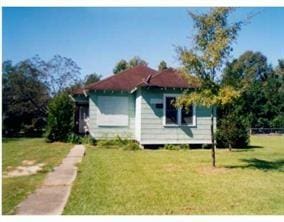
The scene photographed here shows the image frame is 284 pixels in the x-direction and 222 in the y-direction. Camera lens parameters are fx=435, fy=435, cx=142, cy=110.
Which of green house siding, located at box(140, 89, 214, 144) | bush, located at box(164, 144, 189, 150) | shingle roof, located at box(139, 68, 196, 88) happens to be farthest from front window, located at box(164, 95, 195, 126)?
bush, located at box(164, 144, 189, 150)

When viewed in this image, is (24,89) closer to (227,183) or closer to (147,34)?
(147,34)

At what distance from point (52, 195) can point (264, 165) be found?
7347 millimetres

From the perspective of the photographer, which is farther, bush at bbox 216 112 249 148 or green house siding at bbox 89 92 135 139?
green house siding at bbox 89 92 135 139

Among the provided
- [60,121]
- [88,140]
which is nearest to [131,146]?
[88,140]

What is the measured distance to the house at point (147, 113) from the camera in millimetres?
18062

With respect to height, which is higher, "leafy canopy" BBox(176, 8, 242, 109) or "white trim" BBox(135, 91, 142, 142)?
"leafy canopy" BBox(176, 8, 242, 109)

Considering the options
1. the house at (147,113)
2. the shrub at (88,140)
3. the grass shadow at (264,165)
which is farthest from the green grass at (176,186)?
the shrub at (88,140)

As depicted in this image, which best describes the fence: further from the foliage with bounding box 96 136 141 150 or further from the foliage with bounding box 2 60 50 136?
the foliage with bounding box 96 136 141 150

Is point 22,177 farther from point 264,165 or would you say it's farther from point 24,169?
point 264,165

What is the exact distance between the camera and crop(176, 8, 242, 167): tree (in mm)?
11945

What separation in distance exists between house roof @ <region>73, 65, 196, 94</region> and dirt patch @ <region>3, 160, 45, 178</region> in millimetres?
6337

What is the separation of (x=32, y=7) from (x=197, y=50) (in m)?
4.82

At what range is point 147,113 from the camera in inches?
711

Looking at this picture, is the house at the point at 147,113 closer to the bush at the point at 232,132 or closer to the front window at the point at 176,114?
the front window at the point at 176,114
